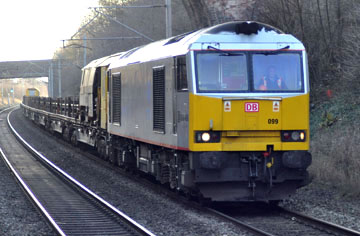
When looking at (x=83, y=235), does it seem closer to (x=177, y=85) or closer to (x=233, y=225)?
(x=233, y=225)

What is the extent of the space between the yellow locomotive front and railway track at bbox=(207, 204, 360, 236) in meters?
0.34

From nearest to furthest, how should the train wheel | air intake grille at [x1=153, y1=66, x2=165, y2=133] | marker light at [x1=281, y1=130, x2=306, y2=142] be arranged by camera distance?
1. marker light at [x1=281, y1=130, x2=306, y2=142]
2. air intake grille at [x1=153, y1=66, x2=165, y2=133]
3. the train wheel

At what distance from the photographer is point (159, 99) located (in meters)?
12.4

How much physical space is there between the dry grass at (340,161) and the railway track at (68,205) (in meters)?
4.46

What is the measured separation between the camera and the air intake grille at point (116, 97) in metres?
16.2

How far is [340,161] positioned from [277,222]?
15.1ft

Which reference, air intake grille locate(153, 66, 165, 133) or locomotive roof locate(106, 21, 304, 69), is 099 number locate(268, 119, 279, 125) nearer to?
locomotive roof locate(106, 21, 304, 69)

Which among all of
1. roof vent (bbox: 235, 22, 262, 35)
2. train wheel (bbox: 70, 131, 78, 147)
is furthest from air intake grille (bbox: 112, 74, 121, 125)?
train wheel (bbox: 70, 131, 78, 147)

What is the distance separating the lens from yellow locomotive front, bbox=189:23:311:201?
1050cm

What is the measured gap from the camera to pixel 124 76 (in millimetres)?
15539

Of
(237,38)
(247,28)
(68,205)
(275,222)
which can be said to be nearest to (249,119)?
(237,38)

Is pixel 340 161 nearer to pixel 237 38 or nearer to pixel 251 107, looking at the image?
pixel 251 107

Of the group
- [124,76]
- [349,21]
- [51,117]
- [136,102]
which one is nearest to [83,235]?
[136,102]

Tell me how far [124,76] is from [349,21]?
8797 mm
